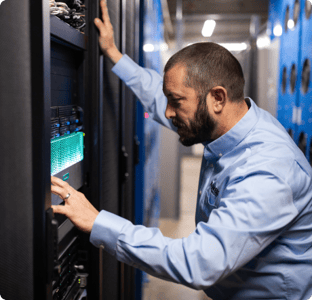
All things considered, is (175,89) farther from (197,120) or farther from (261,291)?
(261,291)

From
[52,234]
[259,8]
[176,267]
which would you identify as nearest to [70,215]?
[52,234]

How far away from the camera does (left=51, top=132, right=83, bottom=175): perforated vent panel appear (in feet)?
3.28

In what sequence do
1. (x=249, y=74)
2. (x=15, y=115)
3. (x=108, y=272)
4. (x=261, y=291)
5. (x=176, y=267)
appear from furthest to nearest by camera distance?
(x=249, y=74) < (x=108, y=272) < (x=261, y=291) < (x=176, y=267) < (x=15, y=115)

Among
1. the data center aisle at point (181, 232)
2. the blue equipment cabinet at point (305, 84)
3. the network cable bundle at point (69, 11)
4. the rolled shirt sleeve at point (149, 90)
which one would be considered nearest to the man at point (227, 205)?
the network cable bundle at point (69, 11)

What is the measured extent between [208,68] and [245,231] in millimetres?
653

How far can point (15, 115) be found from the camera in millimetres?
716

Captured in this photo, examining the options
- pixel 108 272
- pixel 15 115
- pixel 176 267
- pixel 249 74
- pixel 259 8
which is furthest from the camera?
pixel 259 8

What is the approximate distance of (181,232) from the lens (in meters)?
4.66

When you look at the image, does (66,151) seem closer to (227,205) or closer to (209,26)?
(227,205)

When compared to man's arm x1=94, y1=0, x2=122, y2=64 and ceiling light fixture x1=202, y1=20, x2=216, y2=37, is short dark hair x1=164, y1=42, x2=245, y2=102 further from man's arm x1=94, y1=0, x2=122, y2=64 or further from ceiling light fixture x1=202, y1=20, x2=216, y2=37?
ceiling light fixture x1=202, y1=20, x2=216, y2=37

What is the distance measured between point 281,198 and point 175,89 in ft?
1.90

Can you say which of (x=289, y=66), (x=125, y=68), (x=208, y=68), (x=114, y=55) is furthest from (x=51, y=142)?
(x=289, y=66)

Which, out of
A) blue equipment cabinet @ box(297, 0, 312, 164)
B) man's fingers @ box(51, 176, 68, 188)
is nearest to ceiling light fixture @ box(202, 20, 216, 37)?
blue equipment cabinet @ box(297, 0, 312, 164)

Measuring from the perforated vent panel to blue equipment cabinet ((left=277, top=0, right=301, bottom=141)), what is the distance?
2570mm
